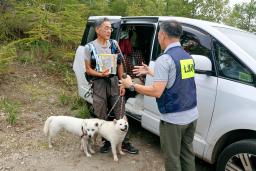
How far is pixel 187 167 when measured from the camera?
347 centimetres

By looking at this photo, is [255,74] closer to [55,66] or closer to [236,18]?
[55,66]

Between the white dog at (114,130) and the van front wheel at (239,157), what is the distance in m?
1.31

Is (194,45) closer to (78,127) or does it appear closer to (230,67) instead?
(230,67)

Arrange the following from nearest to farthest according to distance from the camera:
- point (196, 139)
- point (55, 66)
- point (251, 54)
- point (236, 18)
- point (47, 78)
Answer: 1. point (251, 54)
2. point (196, 139)
3. point (47, 78)
4. point (55, 66)
5. point (236, 18)

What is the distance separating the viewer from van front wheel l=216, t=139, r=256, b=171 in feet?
10.9

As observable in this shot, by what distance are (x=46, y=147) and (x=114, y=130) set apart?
49.8 inches

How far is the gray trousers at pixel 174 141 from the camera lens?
3.17 meters

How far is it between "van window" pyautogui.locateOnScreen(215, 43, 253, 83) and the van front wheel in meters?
0.66

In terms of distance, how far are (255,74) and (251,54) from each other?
0.38m

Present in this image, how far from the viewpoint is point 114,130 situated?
14.5ft

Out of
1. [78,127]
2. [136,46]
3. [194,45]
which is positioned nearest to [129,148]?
[78,127]

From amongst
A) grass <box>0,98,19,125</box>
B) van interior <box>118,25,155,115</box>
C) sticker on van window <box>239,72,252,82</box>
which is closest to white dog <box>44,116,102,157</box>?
grass <box>0,98,19,125</box>

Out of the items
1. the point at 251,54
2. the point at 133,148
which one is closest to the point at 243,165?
the point at 251,54

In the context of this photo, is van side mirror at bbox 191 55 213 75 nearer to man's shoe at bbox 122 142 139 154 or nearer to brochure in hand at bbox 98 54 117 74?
brochure in hand at bbox 98 54 117 74
